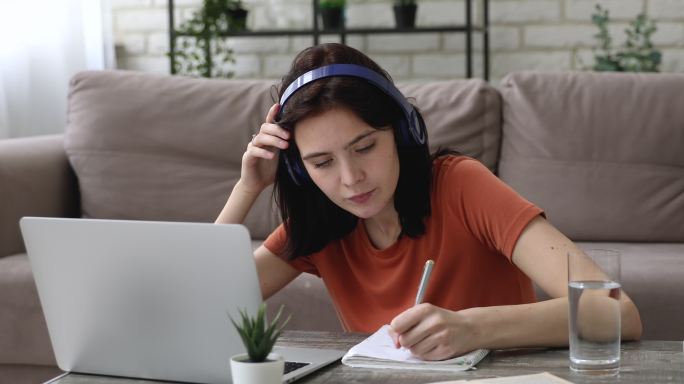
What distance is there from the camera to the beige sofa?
2.70 metres

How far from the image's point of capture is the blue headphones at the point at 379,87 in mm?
1390

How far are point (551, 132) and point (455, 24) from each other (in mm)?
1141

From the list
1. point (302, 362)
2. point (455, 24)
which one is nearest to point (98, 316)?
point (302, 362)

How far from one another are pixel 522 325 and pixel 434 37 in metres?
2.74

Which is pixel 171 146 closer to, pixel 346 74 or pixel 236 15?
pixel 236 15

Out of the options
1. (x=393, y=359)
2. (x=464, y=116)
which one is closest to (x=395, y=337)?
(x=393, y=359)

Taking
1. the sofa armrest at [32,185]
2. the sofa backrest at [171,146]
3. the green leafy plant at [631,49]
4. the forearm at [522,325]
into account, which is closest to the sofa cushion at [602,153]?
the sofa backrest at [171,146]

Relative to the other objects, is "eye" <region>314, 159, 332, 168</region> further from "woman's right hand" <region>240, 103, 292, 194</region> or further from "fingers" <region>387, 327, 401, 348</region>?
"fingers" <region>387, 327, 401, 348</region>

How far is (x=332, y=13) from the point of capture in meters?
3.79

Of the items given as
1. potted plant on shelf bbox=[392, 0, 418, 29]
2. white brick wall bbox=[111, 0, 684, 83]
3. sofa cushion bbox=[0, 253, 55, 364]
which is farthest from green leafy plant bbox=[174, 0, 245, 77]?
sofa cushion bbox=[0, 253, 55, 364]

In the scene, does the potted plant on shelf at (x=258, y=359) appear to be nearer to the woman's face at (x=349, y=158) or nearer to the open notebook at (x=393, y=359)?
the open notebook at (x=393, y=359)

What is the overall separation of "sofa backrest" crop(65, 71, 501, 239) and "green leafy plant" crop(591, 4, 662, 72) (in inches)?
32.4

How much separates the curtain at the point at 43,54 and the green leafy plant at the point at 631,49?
1.81m

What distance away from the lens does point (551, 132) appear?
2787 millimetres
